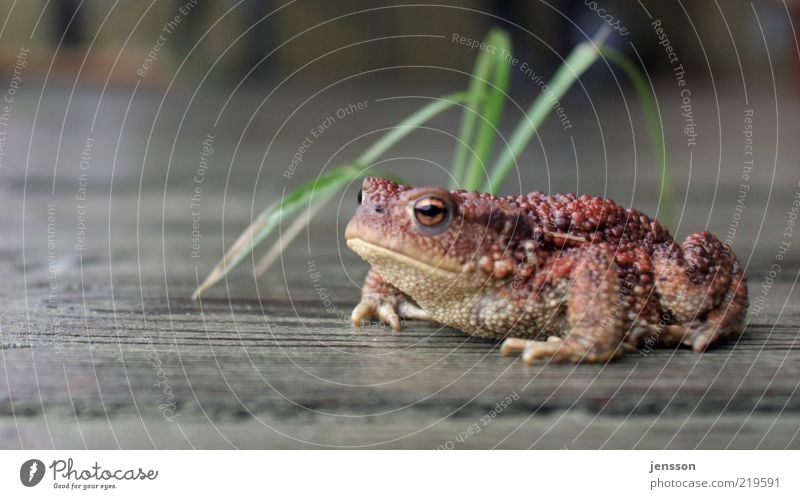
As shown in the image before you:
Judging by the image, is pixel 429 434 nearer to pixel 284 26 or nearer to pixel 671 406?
pixel 671 406

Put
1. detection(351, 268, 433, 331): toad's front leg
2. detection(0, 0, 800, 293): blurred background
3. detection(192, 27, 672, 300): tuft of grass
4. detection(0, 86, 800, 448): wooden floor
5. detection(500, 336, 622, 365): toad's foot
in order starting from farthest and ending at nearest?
detection(0, 0, 800, 293): blurred background
detection(192, 27, 672, 300): tuft of grass
detection(351, 268, 433, 331): toad's front leg
detection(500, 336, 622, 365): toad's foot
detection(0, 86, 800, 448): wooden floor

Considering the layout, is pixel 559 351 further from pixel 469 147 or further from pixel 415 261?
pixel 469 147

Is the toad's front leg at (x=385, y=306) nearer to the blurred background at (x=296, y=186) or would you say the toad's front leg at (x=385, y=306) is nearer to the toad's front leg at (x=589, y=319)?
the blurred background at (x=296, y=186)

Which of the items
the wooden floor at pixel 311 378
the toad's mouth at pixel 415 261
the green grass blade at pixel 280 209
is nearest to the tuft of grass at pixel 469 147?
the green grass blade at pixel 280 209

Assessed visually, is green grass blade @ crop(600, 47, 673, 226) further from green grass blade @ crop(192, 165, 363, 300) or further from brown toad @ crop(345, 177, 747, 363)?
green grass blade @ crop(192, 165, 363, 300)

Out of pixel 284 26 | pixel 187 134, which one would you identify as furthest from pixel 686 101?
pixel 187 134

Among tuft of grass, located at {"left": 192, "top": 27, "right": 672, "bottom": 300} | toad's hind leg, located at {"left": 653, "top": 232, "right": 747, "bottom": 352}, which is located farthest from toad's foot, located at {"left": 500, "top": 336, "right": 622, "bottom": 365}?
tuft of grass, located at {"left": 192, "top": 27, "right": 672, "bottom": 300}
